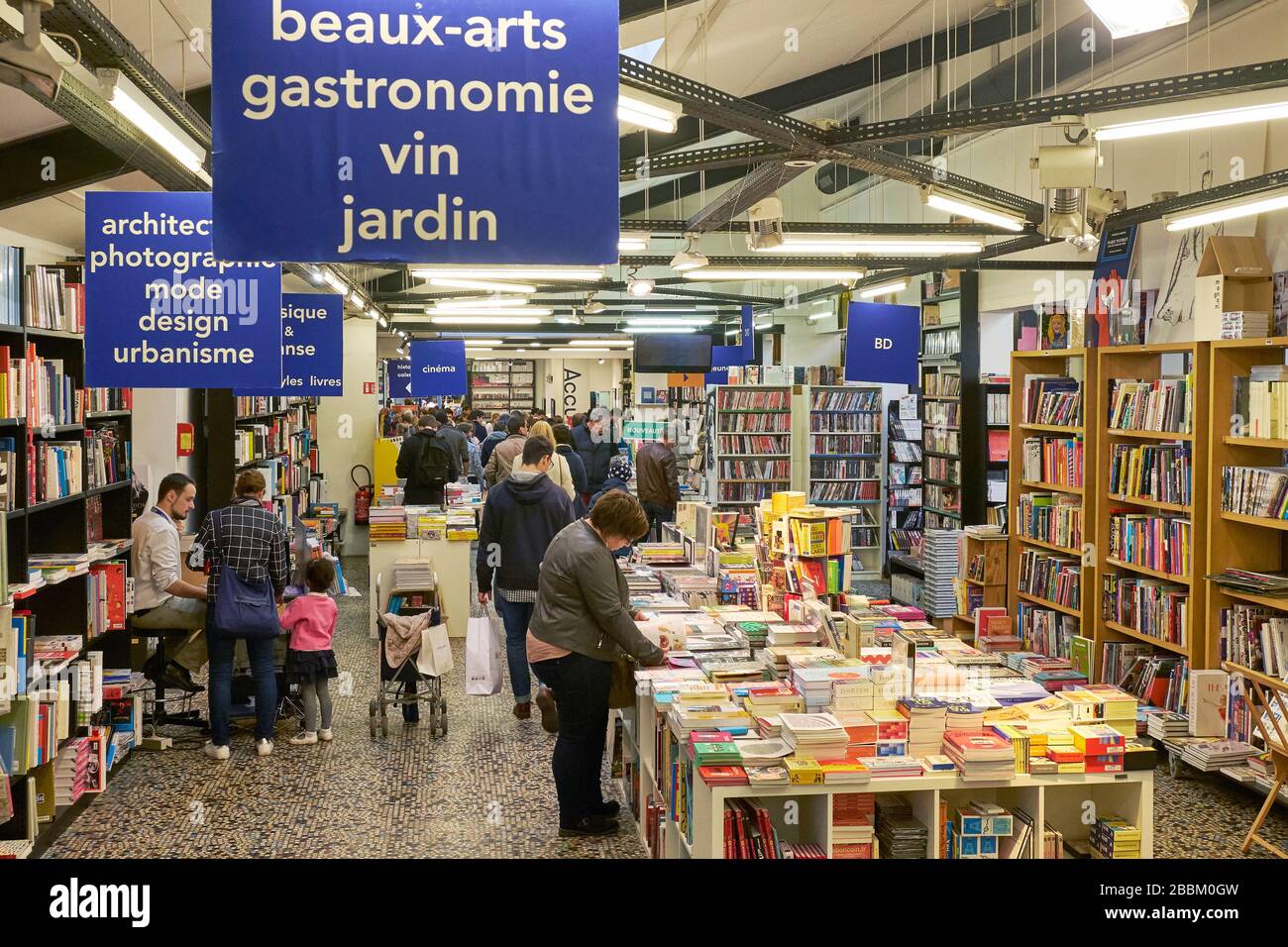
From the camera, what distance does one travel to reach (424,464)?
1262 centimetres

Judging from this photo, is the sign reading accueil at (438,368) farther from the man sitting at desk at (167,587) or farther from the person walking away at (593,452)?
the man sitting at desk at (167,587)

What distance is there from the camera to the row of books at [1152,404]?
22.7ft

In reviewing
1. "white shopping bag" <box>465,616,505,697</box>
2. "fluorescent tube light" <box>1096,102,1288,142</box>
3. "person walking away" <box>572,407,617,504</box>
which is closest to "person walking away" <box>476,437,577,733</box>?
"white shopping bag" <box>465,616,505,697</box>

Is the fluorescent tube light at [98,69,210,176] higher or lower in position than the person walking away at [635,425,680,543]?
higher

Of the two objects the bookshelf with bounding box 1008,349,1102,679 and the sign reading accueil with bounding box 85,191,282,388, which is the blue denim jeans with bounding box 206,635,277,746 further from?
the bookshelf with bounding box 1008,349,1102,679

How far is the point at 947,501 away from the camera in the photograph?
12.5 m

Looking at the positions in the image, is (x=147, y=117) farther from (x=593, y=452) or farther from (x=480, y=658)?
(x=593, y=452)

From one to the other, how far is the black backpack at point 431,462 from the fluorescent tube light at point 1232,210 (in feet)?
26.8

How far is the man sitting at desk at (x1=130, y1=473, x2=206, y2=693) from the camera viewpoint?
6906mm

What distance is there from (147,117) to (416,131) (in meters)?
1.62

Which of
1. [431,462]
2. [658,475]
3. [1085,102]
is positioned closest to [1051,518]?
[658,475]

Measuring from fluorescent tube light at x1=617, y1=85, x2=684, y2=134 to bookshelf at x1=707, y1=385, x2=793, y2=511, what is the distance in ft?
28.3

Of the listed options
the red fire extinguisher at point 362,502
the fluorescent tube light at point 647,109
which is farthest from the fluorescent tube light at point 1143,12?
the red fire extinguisher at point 362,502
